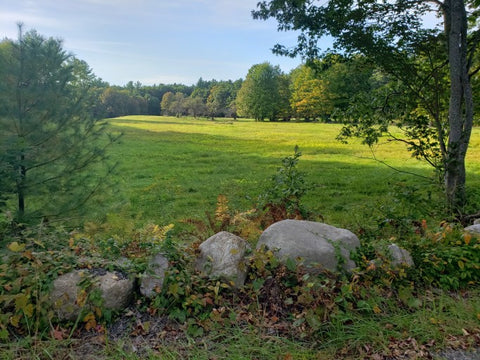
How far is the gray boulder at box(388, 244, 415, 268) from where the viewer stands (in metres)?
3.75

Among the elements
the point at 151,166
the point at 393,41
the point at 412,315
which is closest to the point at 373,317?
the point at 412,315

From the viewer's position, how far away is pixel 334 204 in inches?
334

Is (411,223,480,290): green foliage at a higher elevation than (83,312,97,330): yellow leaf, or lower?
higher

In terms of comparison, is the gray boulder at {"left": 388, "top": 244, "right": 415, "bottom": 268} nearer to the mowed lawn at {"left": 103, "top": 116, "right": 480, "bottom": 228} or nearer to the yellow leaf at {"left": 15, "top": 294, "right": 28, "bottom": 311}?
the mowed lawn at {"left": 103, "top": 116, "right": 480, "bottom": 228}

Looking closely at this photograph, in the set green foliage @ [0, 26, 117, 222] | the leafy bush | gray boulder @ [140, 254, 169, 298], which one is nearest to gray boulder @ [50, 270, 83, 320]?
gray boulder @ [140, 254, 169, 298]

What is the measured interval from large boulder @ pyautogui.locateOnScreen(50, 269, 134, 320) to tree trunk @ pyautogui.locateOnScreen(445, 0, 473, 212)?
4.74m

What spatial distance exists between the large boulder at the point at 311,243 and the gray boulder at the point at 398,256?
1.18ft

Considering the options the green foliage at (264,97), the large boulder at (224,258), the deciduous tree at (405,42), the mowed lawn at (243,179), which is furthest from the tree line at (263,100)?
the large boulder at (224,258)

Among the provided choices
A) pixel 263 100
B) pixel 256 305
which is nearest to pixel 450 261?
pixel 256 305

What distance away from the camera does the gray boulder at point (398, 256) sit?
12.3ft

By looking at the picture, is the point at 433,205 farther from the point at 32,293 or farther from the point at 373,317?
the point at 32,293

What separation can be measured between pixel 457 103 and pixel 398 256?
10.4 feet

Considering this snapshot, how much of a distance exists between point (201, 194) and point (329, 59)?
483 cm

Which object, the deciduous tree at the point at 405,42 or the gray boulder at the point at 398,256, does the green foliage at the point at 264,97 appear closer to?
the deciduous tree at the point at 405,42
